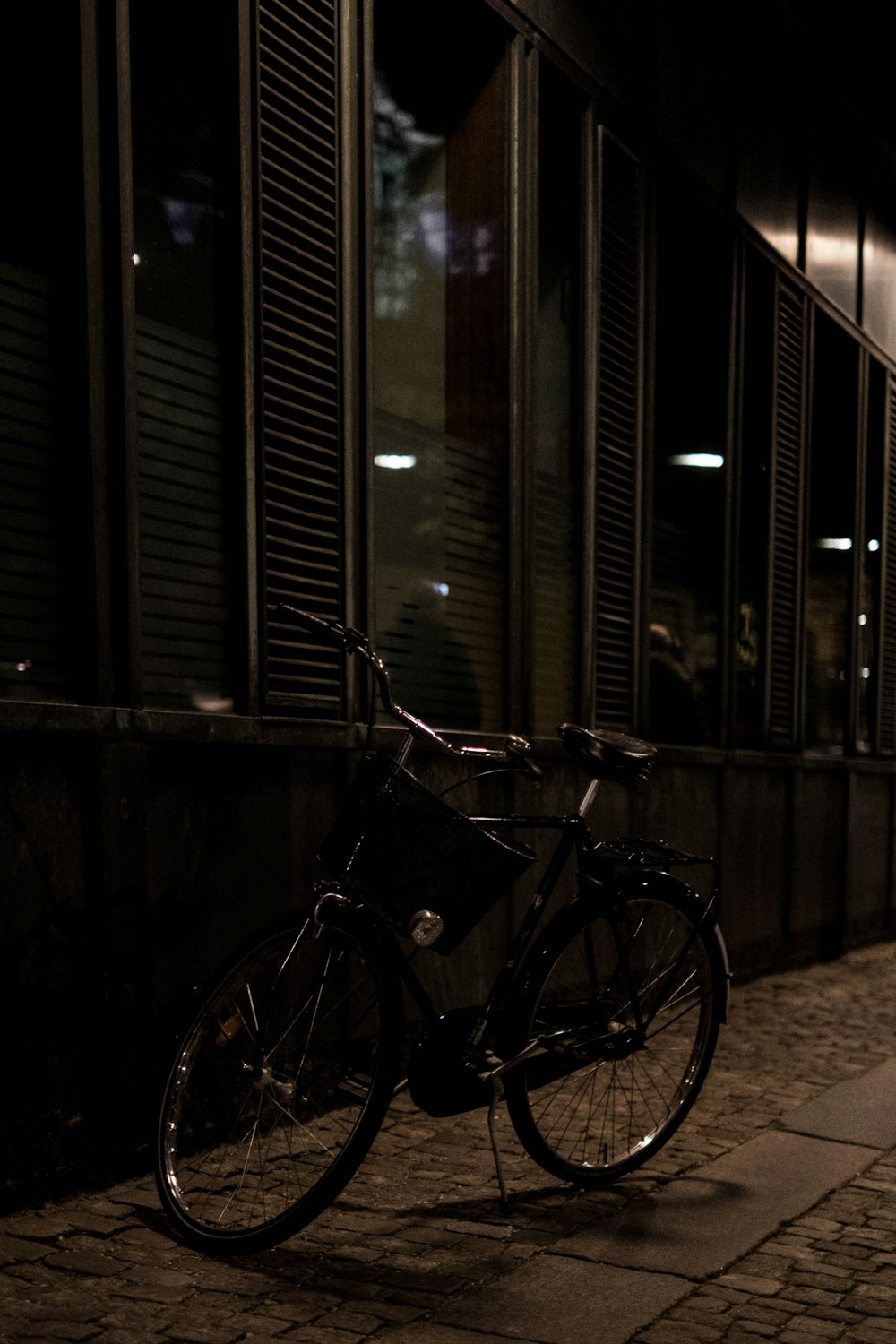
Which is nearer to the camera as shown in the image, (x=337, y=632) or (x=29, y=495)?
(x=337, y=632)

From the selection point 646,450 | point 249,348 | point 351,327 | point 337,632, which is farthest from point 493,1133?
point 646,450

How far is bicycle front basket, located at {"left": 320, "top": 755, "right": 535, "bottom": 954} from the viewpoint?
12.5ft

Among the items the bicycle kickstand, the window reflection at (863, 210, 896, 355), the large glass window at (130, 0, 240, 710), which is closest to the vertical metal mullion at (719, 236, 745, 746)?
the window reflection at (863, 210, 896, 355)

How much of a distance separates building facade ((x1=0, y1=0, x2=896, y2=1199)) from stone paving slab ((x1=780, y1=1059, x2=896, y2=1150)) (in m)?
1.37

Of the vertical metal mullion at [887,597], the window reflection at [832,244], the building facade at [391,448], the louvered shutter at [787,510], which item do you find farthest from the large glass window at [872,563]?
the louvered shutter at [787,510]

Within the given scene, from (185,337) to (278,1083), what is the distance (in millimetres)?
2320

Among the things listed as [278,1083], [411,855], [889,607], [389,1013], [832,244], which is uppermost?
[832,244]

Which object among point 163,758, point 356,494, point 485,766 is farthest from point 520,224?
point 163,758

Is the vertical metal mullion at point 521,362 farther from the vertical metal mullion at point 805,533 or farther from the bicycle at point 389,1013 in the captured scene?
the vertical metal mullion at point 805,533

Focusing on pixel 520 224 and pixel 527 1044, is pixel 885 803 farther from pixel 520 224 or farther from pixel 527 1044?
pixel 527 1044

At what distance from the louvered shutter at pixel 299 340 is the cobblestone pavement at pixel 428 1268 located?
161 centimetres

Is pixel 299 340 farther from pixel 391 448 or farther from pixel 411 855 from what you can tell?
pixel 411 855

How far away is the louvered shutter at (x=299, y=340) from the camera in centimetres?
520

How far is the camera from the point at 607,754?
432 cm
